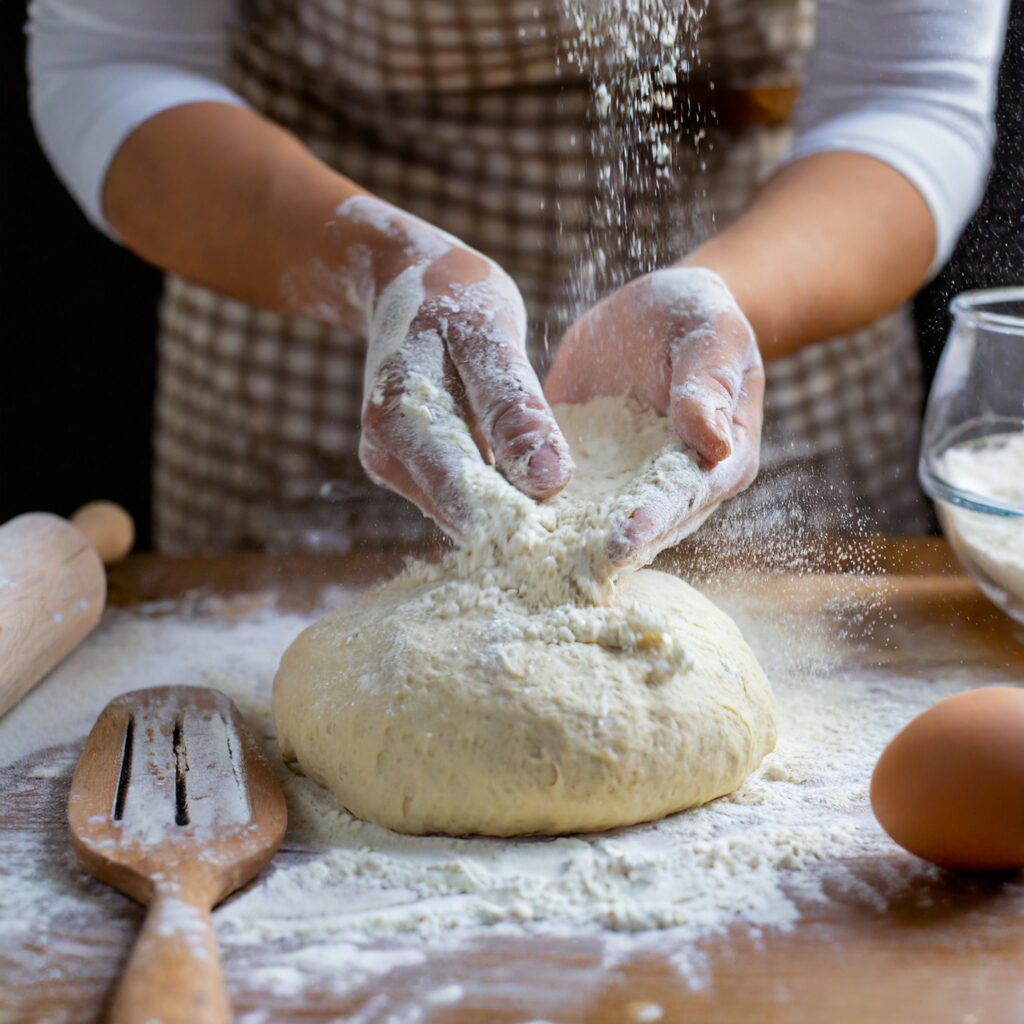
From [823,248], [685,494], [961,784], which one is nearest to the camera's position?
[961,784]

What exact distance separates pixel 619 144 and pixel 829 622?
0.61 m

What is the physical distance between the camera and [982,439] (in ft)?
4.38

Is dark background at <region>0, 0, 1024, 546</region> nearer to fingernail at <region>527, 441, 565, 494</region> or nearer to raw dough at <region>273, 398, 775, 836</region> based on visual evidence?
raw dough at <region>273, 398, 775, 836</region>

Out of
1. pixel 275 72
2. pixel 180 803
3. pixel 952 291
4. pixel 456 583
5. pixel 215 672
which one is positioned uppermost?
pixel 275 72

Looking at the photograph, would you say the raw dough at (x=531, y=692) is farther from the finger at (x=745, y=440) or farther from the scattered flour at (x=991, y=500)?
the scattered flour at (x=991, y=500)

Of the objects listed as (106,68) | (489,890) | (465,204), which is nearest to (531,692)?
(489,890)

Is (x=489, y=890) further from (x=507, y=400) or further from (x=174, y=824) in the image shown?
(x=507, y=400)

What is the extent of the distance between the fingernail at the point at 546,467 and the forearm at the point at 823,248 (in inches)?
18.8

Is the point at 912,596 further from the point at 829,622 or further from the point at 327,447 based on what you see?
the point at 327,447

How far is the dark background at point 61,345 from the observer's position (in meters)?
2.42

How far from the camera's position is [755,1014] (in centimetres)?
70

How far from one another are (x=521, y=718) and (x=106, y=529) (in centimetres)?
93

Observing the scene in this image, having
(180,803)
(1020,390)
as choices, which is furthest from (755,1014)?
(1020,390)

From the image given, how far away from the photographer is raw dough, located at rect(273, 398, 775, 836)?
88 cm
